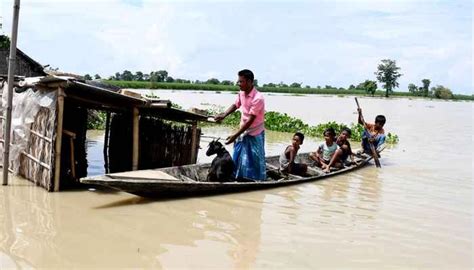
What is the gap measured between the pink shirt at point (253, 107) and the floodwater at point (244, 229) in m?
0.90

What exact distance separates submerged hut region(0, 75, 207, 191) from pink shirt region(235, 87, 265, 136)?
984 mm

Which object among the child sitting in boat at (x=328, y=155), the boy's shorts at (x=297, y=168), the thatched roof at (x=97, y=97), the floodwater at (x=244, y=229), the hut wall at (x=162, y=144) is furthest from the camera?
the child sitting in boat at (x=328, y=155)

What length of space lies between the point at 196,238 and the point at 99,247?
0.92 metres

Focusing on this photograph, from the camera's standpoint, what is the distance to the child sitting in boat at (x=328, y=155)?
337 inches

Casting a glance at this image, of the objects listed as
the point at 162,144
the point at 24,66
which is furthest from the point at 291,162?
the point at 24,66

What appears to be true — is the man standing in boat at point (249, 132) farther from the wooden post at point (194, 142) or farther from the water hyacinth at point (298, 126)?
the water hyacinth at point (298, 126)

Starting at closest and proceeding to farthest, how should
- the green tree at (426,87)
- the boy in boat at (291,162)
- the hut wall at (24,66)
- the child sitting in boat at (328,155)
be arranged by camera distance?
the boy in boat at (291,162) → the child sitting in boat at (328,155) → the hut wall at (24,66) → the green tree at (426,87)

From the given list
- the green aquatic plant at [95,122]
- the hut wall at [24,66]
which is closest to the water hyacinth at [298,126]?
the green aquatic plant at [95,122]

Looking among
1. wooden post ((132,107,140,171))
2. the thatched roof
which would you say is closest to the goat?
the thatched roof

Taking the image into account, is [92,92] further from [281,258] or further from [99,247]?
[281,258]

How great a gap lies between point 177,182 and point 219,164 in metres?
0.78

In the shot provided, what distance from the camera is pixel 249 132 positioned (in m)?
6.51

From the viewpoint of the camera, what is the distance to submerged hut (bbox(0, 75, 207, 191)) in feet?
19.7

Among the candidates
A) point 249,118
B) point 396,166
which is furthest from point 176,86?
point 249,118
